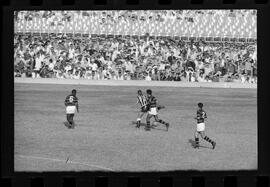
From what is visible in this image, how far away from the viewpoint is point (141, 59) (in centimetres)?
1320

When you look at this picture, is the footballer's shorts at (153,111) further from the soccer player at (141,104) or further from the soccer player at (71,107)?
the soccer player at (71,107)

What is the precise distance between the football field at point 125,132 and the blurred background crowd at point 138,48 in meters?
0.34

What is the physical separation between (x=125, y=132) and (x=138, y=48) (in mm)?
1703

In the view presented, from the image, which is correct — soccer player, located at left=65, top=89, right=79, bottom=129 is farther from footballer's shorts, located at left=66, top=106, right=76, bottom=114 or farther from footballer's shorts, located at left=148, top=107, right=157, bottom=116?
footballer's shorts, located at left=148, top=107, right=157, bottom=116

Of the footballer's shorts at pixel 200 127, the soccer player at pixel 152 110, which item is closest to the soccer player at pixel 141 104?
the soccer player at pixel 152 110

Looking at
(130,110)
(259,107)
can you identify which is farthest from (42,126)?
(259,107)

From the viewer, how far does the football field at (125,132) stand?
36.6ft

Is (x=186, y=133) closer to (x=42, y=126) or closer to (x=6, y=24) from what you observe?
(x=42, y=126)

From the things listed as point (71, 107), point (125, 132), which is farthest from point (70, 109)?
point (125, 132)

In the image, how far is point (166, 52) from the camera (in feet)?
42.9

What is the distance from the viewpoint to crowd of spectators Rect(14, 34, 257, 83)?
12.8 m

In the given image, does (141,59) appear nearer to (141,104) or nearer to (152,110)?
(141,104)

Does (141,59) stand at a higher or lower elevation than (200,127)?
higher

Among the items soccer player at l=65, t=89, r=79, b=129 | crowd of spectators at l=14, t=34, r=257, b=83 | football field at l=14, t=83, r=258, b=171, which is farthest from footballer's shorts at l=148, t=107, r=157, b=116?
soccer player at l=65, t=89, r=79, b=129
